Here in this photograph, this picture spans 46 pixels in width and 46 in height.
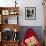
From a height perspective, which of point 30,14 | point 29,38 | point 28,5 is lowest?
point 29,38

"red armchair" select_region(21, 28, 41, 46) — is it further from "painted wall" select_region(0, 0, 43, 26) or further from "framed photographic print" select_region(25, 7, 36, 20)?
"framed photographic print" select_region(25, 7, 36, 20)

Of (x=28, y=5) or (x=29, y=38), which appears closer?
(x=29, y=38)

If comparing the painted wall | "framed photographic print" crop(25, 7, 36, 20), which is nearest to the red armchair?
the painted wall

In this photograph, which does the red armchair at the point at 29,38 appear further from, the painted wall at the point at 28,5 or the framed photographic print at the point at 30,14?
the framed photographic print at the point at 30,14

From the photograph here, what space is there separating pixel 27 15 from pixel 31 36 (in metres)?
0.87

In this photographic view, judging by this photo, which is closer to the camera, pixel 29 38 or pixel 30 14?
pixel 29 38

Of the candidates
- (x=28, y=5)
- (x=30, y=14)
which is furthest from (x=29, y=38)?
(x=28, y=5)

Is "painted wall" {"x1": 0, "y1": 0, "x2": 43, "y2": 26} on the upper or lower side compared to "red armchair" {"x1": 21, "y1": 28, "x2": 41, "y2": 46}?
upper

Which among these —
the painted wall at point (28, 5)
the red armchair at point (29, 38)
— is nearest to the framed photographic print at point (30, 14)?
the painted wall at point (28, 5)

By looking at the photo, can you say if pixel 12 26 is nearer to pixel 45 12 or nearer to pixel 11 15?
pixel 11 15

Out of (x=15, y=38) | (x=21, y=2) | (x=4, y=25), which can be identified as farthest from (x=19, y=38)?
(x=21, y=2)

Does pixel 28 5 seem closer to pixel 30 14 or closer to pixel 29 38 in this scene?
pixel 30 14

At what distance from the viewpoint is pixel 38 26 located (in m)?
6.24

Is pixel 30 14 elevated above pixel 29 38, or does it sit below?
above
